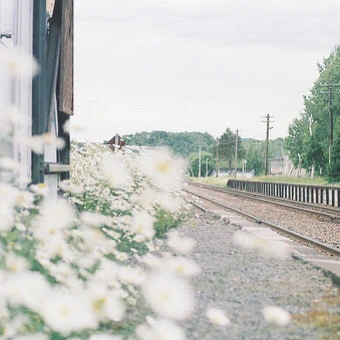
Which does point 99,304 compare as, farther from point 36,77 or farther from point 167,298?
point 36,77

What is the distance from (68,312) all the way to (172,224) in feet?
27.8

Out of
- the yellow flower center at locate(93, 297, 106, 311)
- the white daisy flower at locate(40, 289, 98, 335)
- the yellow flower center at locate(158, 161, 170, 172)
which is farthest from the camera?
the yellow flower center at locate(158, 161, 170, 172)

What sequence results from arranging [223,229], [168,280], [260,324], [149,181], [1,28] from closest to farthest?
[168,280], [260,324], [1,28], [149,181], [223,229]

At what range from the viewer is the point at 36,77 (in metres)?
6.48

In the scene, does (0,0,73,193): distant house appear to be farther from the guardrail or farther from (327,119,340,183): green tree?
(327,119,340,183): green tree

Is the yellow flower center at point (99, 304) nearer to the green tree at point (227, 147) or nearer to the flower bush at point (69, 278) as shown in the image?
the flower bush at point (69, 278)

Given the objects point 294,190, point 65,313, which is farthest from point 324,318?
point 294,190

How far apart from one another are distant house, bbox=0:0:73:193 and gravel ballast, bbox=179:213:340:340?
184cm

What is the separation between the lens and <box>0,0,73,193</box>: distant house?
234 inches

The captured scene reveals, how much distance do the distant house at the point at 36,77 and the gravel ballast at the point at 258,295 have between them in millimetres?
1843

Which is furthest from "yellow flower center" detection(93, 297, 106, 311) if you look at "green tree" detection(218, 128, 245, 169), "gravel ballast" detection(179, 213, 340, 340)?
"green tree" detection(218, 128, 245, 169)

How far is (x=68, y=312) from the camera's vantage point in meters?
2.26

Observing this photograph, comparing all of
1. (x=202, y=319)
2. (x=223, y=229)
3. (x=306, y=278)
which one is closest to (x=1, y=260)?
(x=202, y=319)

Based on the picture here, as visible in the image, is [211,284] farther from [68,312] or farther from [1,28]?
[68,312]
